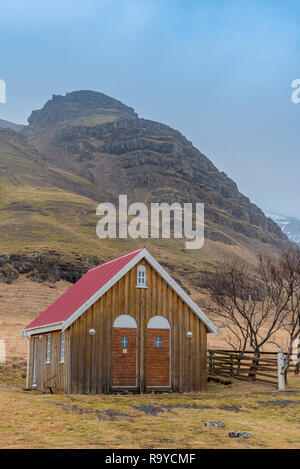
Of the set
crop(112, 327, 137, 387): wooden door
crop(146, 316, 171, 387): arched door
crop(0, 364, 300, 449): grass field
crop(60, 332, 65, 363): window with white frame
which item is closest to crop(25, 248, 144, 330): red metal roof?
crop(60, 332, 65, 363): window with white frame

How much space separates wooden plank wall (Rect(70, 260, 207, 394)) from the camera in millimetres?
21250

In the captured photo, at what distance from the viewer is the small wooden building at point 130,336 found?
840 inches

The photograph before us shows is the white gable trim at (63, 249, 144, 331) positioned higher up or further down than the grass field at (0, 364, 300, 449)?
higher up

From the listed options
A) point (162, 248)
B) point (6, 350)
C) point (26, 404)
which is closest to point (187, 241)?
point (162, 248)

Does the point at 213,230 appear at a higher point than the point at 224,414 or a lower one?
higher

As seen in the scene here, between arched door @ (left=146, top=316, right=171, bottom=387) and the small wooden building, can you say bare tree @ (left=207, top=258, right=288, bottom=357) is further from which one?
arched door @ (left=146, top=316, right=171, bottom=387)

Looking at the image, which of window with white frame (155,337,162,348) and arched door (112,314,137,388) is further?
window with white frame (155,337,162,348)

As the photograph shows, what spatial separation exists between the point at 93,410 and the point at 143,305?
7147 millimetres

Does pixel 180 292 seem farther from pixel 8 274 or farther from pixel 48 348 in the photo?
pixel 8 274

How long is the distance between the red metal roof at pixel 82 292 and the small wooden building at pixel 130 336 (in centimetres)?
7

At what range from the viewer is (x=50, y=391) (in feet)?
75.8

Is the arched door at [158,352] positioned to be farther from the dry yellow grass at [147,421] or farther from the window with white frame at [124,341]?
the dry yellow grass at [147,421]

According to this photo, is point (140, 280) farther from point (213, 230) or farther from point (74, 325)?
point (213, 230)

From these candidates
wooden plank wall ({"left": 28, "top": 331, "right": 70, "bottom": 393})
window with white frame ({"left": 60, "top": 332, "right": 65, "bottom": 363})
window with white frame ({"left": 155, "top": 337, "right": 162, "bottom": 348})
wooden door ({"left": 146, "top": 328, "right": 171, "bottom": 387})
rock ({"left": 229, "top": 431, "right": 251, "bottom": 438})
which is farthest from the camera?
window with white frame ({"left": 155, "top": 337, "right": 162, "bottom": 348})
